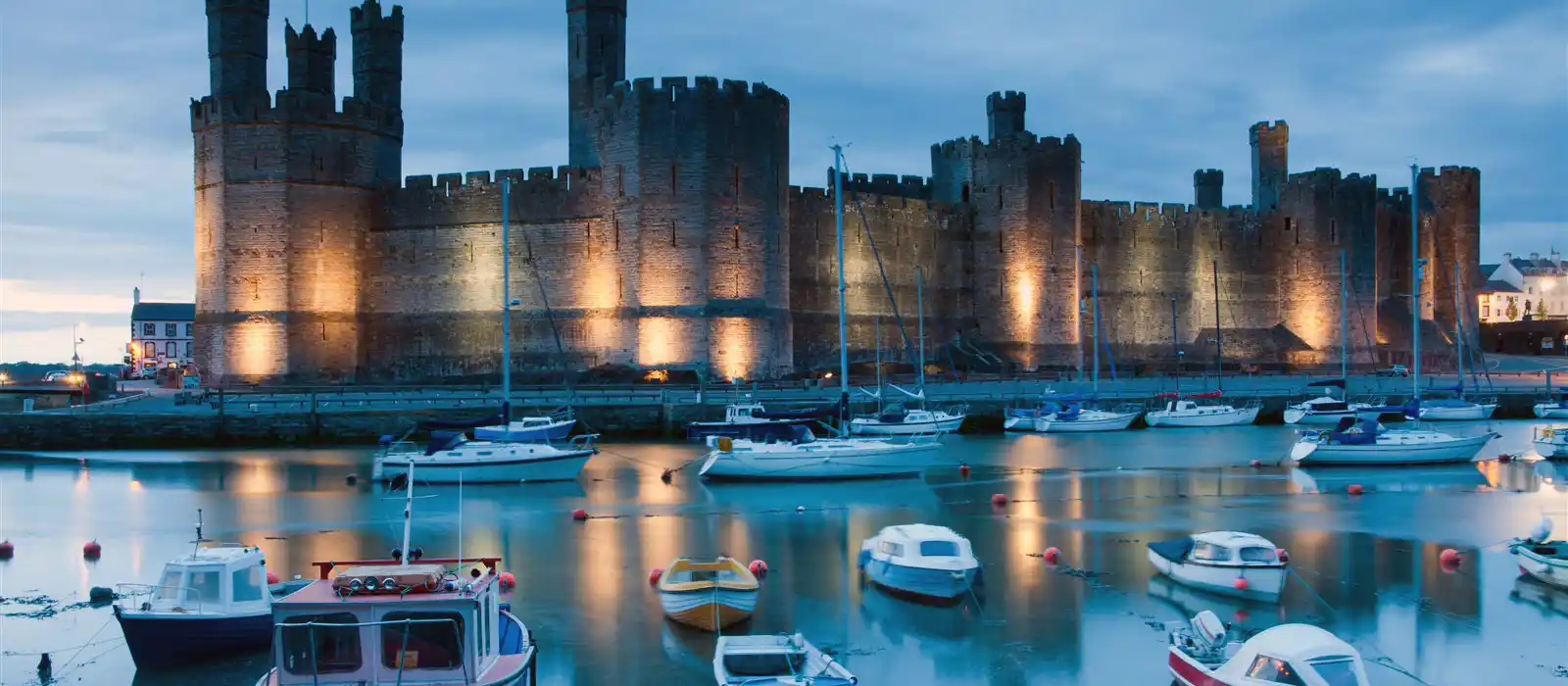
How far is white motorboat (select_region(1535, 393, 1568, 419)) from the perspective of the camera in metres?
36.3

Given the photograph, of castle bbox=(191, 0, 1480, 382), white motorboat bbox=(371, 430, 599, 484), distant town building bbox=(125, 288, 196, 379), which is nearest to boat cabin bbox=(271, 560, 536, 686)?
white motorboat bbox=(371, 430, 599, 484)

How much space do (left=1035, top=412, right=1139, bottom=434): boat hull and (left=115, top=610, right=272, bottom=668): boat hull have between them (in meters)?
23.6

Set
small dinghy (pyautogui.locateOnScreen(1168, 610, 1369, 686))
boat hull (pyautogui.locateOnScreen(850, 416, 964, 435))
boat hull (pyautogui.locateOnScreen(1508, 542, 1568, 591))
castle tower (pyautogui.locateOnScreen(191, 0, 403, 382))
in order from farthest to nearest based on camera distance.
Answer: castle tower (pyautogui.locateOnScreen(191, 0, 403, 382)) → boat hull (pyautogui.locateOnScreen(850, 416, 964, 435)) → boat hull (pyautogui.locateOnScreen(1508, 542, 1568, 591)) → small dinghy (pyautogui.locateOnScreen(1168, 610, 1369, 686))

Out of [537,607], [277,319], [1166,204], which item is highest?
[1166,204]

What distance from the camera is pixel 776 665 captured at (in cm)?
1003

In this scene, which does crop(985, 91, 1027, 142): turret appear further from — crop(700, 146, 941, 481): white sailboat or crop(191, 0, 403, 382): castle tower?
crop(700, 146, 941, 481): white sailboat

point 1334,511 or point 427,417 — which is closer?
point 1334,511

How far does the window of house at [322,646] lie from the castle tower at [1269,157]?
1793 inches

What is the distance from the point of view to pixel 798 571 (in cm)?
1527

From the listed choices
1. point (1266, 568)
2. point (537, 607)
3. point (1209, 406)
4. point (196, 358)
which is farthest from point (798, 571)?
point (196, 358)

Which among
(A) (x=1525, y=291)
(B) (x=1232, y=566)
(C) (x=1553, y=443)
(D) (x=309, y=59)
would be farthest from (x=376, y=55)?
(A) (x=1525, y=291)

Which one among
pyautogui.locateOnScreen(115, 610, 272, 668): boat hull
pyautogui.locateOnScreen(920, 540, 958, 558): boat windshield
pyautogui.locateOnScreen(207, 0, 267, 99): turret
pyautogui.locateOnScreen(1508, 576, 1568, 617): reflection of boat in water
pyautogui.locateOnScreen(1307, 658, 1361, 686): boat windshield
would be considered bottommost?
pyautogui.locateOnScreen(1508, 576, 1568, 617): reflection of boat in water

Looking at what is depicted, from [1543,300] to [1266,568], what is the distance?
85.3 meters

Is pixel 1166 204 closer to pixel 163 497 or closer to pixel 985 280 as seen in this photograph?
pixel 985 280
